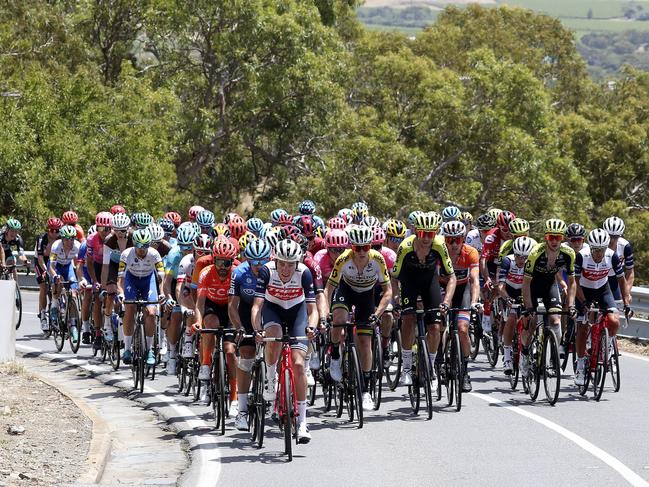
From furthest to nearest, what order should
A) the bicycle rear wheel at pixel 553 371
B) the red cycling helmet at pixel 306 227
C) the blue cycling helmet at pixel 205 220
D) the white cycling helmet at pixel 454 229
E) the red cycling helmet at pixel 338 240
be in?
the blue cycling helmet at pixel 205 220, the red cycling helmet at pixel 306 227, the white cycling helmet at pixel 454 229, the red cycling helmet at pixel 338 240, the bicycle rear wheel at pixel 553 371

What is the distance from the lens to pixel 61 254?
19688 millimetres

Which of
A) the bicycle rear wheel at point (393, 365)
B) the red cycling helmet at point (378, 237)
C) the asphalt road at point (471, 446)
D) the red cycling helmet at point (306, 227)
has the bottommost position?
the asphalt road at point (471, 446)

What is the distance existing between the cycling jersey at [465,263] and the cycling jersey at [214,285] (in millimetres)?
3133

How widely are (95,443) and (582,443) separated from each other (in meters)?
4.50

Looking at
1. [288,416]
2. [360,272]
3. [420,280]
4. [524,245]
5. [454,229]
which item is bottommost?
[288,416]

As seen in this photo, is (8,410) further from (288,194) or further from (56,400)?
(288,194)

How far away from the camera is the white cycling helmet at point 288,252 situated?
11281 millimetres

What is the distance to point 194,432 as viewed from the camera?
12539 mm

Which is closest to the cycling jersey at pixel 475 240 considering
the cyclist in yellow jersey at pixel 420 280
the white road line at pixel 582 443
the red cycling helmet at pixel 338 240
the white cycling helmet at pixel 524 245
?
the white cycling helmet at pixel 524 245

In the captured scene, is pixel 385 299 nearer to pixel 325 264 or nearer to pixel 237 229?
pixel 325 264

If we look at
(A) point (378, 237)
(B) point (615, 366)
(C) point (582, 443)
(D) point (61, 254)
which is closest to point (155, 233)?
(A) point (378, 237)

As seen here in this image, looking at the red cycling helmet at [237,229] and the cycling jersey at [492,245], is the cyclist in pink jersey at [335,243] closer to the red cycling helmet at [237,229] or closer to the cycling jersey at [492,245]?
the red cycling helmet at [237,229]

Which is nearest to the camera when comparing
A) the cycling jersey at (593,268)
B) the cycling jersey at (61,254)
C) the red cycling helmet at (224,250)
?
the red cycling helmet at (224,250)

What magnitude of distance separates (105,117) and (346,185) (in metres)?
8.48
